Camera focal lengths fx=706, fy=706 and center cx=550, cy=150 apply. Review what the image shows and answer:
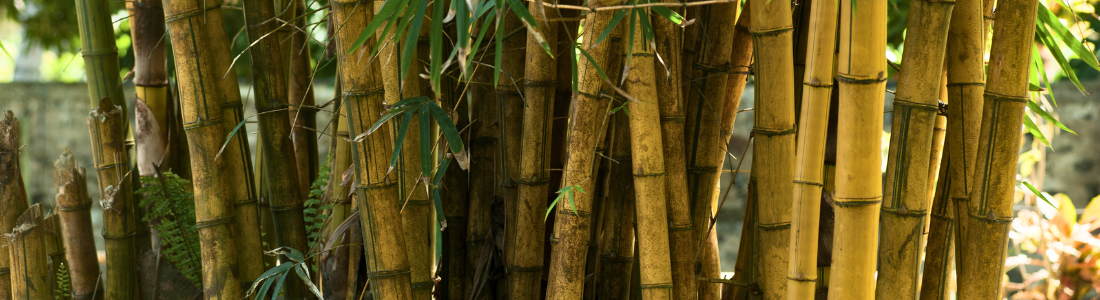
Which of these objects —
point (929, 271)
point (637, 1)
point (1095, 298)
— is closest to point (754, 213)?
point (929, 271)

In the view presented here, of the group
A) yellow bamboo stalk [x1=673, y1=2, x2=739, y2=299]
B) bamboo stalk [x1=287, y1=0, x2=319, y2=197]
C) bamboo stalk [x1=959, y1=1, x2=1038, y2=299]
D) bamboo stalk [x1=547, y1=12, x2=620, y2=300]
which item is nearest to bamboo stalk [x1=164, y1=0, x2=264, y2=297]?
bamboo stalk [x1=287, y1=0, x2=319, y2=197]

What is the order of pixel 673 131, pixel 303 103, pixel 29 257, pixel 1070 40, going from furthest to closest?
pixel 303 103 < pixel 29 257 < pixel 1070 40 < pixel 673 131

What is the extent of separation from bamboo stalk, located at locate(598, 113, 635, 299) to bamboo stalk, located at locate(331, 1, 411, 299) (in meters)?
0.26

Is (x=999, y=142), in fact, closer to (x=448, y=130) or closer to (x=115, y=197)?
(x=448, y=130)

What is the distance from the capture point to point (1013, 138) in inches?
28.3

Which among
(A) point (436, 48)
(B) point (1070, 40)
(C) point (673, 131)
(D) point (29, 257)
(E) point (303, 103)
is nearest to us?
(A) point (436, 48)

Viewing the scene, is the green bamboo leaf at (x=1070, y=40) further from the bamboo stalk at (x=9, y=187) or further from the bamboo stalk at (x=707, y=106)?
the bamboo stalk at (x=9, y=187)

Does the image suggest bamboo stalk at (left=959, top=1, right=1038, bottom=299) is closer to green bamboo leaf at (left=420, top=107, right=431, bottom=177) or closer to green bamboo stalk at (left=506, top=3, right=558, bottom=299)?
green bamboo stalk at (left=506, top=3, right=558, bottom=299)

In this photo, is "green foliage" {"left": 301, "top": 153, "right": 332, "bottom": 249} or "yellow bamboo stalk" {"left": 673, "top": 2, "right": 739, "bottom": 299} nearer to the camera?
"yellow bamboo stalk" {"left": 673, "top": 2, "right": 739, "bottom": 299}

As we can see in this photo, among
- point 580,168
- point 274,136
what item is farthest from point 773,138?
point 274,136

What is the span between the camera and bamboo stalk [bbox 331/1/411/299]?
683 millimetres

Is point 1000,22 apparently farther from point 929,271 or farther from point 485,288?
point 485,288

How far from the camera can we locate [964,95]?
2.47 ft

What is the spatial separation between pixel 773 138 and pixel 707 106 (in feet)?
0.50
